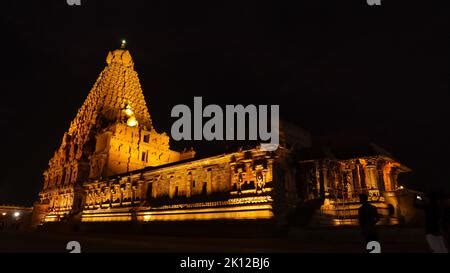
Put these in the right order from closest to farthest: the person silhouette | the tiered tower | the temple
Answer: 1. the person silhouette
2. the temple
3. the tiered tower

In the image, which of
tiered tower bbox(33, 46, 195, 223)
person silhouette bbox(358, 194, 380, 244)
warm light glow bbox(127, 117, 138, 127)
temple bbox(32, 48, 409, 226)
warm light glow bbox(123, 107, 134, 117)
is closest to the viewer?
person silhouette bbox(358, 194, 380, 244)

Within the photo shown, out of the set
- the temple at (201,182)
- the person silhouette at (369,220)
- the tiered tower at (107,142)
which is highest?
the tiered tower at (107,142)

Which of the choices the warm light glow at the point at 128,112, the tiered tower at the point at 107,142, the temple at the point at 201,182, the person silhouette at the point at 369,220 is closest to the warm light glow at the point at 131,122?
the tiered tower at the point at 107,142

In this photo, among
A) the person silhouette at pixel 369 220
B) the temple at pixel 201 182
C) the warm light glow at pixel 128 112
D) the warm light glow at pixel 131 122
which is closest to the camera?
the person silhouette at pixel 369 220

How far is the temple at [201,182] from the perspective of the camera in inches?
1036

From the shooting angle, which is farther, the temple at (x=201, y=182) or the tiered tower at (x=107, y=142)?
the tiered tower at (x=107, y=142)

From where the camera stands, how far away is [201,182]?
3147cm

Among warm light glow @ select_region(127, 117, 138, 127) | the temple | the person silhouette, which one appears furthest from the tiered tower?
the person silhouette

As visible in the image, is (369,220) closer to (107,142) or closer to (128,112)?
(107,142)

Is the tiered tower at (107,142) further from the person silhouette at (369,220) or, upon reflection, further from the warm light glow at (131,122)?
the person silhouette at (369,220)

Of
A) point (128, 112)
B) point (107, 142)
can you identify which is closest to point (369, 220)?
point (107, 142)

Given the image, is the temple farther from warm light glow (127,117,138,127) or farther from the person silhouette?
the person silhouette

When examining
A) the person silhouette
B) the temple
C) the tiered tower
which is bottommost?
the person silhouette

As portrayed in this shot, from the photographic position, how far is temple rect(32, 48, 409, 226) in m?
26.3
